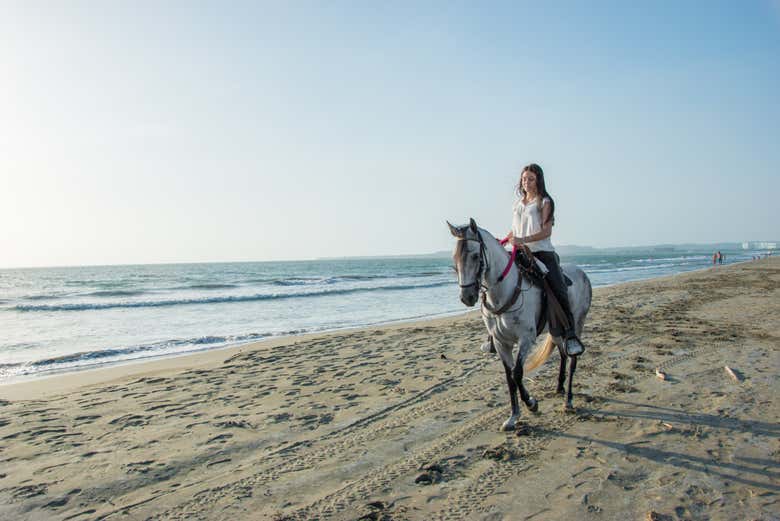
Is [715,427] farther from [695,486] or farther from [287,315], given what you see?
[287,315]

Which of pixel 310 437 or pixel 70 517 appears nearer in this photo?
pixel 70 517

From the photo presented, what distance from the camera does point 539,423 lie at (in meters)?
4.79

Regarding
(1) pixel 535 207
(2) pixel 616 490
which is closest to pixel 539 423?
(2) pixel 616 490

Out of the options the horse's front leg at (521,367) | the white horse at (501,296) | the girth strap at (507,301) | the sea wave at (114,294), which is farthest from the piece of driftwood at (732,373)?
the sea wave at (114,294)

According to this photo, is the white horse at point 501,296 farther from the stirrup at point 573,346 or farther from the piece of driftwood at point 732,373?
the piece of driftwood at point 732,373

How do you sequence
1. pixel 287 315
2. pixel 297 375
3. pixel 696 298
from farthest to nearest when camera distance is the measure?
pixel 287 315 → pixel 696 298 → pixel 297 375

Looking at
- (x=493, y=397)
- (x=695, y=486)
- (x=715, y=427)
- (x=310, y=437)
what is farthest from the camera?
(x=493, y=397)

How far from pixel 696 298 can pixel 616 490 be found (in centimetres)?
1559

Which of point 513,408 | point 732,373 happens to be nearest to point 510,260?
point 513,408

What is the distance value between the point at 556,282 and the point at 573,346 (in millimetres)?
736

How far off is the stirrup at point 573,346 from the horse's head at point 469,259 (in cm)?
170

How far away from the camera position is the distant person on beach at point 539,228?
4.73 meters

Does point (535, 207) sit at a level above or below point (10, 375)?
above

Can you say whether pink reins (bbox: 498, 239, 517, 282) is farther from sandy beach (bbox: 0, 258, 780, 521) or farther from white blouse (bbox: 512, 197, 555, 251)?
sandy beach (bbox: 0, 258, 780, 521)
